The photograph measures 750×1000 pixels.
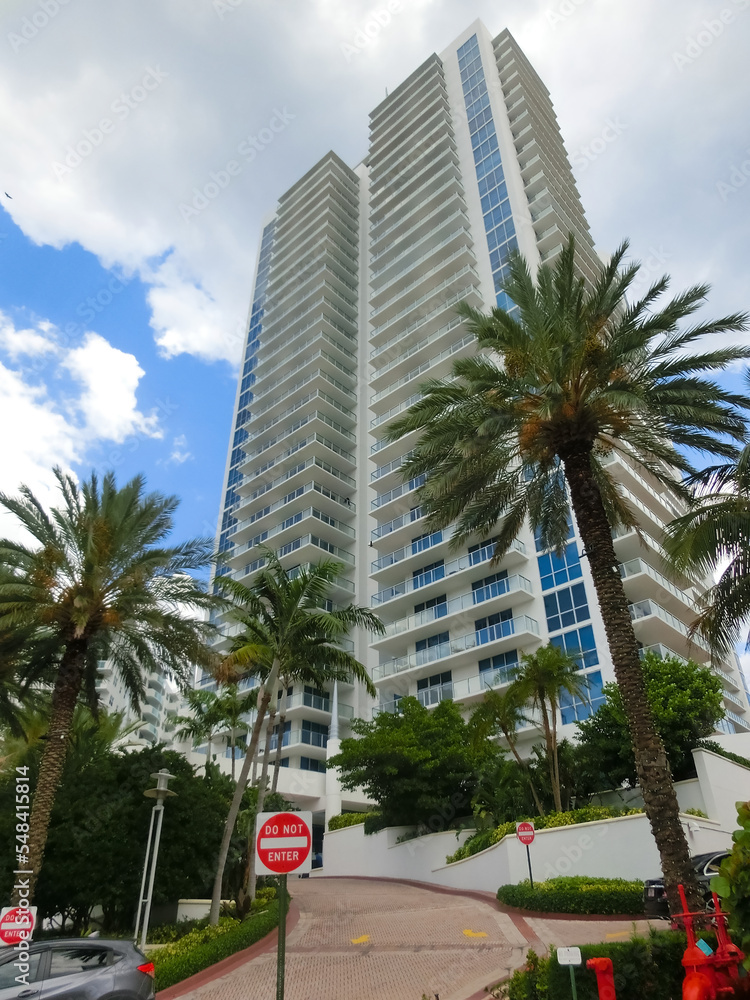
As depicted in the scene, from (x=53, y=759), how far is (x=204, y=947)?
5407 millimetres

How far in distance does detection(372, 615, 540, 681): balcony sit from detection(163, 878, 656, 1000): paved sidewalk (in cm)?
1688

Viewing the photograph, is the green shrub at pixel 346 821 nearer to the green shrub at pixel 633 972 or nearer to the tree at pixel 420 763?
the tree at pixel 420 763

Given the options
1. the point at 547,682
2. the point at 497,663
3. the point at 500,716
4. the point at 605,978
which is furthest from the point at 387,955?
the point at 497,663

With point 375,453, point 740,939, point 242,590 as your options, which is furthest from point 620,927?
point 375,453

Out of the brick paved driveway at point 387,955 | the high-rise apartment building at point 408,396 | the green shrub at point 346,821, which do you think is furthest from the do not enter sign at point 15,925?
the high-rise apartment building at point 408,396

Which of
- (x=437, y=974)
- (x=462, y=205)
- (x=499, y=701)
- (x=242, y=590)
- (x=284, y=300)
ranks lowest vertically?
(x=437, y=974)

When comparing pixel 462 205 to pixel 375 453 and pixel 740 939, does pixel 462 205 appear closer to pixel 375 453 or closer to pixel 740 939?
pixel 375 453

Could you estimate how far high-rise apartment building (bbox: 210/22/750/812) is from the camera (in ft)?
119

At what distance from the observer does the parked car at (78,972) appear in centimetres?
753

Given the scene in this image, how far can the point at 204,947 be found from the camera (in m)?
12.1

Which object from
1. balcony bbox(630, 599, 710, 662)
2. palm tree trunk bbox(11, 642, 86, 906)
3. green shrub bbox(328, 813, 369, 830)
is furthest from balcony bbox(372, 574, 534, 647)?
palm tree trunk bbox(11, 642, 86, 906)

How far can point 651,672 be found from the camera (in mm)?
22891

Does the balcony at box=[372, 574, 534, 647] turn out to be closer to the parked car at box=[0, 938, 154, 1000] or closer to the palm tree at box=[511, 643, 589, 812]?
the palm tree at box=[511, 643, 589, 812]

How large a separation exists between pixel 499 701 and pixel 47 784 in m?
14.6
